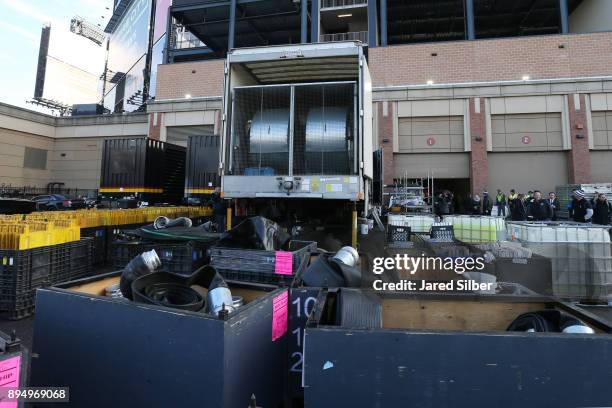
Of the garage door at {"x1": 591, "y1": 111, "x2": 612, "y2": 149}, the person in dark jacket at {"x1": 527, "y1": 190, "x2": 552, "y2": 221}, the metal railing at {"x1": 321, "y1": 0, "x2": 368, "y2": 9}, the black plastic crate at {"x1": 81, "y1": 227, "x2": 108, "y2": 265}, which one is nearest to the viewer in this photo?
the black plastic crate at {"x1": 81, "y1": 227, "x2": 108, "y2": 265}

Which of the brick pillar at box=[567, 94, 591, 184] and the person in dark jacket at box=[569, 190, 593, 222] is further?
the brick pillar at box=[567, 94, 591, 184]

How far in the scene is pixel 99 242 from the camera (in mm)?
7562

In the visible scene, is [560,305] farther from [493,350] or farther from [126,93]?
[126,93]

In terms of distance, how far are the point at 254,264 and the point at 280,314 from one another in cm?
109

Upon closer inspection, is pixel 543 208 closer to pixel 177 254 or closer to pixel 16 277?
pixel 177 254

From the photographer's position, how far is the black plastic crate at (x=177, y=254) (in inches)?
193

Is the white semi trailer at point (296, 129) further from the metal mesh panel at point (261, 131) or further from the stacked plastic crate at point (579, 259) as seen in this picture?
the stacked plastic crate at point (579, 259)

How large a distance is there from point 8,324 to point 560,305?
6.54 m

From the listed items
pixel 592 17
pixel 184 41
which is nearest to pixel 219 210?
pixel 592 17

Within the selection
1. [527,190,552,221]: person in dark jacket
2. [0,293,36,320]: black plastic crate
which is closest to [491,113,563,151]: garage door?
[527,190,552,221]: person in dark jacket

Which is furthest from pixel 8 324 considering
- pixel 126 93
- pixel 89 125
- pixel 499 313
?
pixel 126 93

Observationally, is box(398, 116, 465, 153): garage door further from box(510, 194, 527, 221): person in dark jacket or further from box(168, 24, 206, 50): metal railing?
box(168, 24, 206, 50): metal railing

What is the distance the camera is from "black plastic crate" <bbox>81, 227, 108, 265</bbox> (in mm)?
7356

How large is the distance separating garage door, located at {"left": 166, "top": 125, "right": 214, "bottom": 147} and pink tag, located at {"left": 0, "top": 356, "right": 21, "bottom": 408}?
2601cm
